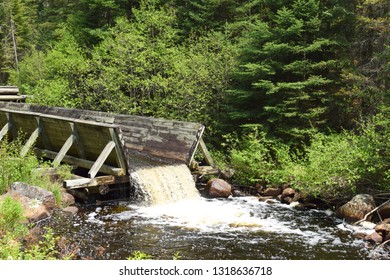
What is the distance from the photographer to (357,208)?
11.3m

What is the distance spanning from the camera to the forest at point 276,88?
42.7ft

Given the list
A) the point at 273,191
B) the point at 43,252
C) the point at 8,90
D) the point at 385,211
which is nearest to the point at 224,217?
the point at 273,191

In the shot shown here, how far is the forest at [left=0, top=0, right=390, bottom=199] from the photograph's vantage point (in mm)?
13000

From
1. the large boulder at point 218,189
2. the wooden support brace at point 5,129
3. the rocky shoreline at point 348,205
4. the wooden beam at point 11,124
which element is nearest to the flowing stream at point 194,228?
the rocky shoreline at point 348,205

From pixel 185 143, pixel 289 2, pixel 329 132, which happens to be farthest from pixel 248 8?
pixel 185 143

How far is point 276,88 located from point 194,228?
22.0ft

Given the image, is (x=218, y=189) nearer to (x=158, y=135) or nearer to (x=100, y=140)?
(x=158, y=135)

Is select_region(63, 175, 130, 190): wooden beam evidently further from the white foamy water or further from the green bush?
the green bush

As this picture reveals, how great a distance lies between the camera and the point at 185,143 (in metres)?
14.6

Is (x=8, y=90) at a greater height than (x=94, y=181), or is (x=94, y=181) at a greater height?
(x=8, y=90)

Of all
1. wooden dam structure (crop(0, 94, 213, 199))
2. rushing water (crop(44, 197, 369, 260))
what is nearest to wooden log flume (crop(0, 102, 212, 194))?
wooden dam structure (crop(0, 94, 213, 199))

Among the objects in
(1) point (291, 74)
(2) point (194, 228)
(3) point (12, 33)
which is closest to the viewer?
(2) point (194, 228)

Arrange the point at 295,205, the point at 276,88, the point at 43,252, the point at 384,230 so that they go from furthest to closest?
the point at 276,88
the point at 295,205
the point at 384,230
the point at 43,252

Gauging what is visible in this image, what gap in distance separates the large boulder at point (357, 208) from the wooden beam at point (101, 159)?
675 centimetres
